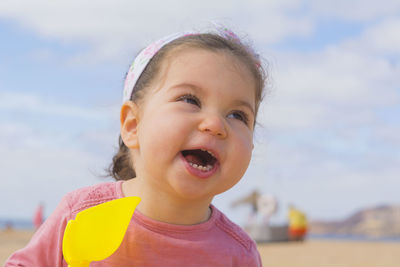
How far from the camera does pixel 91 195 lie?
2023 millimetres

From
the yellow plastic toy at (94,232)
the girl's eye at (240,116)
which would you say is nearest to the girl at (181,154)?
the girl's eye at (240,116)

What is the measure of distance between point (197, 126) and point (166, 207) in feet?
1.22

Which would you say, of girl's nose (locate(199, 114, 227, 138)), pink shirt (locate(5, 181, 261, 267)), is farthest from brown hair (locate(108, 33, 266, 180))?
pink shirt (locate(5, 181, 261, 267))

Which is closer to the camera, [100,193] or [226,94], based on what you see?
[226,94]

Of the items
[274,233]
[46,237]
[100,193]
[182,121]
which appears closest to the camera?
[182,121]

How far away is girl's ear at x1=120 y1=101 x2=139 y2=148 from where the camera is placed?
1974 mm

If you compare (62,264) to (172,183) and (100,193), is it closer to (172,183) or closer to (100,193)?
(100,193)

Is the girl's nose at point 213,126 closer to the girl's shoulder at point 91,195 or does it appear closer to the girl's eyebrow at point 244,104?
the girl's eyebrow at point 244,104

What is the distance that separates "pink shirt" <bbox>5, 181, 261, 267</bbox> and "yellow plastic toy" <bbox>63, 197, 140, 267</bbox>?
340 mm

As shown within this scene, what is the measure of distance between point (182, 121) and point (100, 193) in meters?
0.54

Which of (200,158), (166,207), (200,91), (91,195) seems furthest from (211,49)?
(91,195)

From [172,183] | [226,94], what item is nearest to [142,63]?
[226,94]

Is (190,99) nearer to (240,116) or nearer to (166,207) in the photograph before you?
(240,116)

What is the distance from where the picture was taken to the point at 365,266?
7625 millimetres
